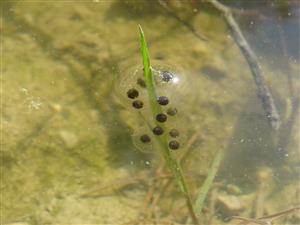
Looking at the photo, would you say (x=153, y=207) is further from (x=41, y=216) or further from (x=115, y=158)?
(x=41, y=216)

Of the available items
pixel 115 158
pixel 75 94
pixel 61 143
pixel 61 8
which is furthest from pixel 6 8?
pixel 115 158

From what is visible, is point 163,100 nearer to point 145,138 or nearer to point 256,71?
point 145,138

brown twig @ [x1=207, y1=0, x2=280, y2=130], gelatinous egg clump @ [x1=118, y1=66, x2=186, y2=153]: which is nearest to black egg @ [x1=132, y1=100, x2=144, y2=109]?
gelatinous egg clump @ [x1=118, y1=66, x2=186, y2=153]

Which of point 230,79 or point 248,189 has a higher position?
point 230,79

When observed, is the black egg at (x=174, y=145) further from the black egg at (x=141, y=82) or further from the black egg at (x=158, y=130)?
the black egg at (x=141, y=82)

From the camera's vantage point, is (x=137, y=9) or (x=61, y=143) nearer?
(x=61, y=143)

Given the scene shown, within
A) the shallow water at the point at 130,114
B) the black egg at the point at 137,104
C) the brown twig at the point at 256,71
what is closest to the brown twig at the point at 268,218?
the shallow water at the point at 130,114
